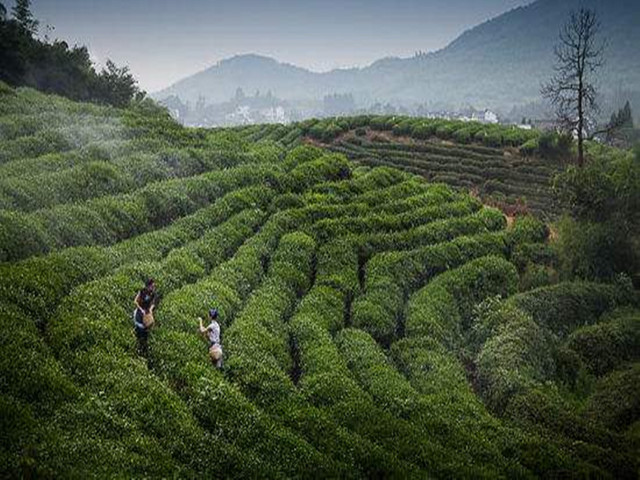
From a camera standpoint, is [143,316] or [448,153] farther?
[448,153]

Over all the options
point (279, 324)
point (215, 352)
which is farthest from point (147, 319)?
point (279, 324)

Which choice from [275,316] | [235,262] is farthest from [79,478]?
[235,262]

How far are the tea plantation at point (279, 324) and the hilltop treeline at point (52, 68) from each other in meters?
21.7

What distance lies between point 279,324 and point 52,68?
64346 mm

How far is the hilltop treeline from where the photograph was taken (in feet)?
230

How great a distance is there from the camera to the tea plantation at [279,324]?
19.2m

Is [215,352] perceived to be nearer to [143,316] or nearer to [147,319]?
[147,319]

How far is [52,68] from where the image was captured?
79938 millimetres

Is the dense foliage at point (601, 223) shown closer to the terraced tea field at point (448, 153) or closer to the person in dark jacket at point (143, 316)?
the terraced tea field at point (448, 153)

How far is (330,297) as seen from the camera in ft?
111

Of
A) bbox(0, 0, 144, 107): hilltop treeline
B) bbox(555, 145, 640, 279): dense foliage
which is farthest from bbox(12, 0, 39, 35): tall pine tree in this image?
bbox(555, 145, 640, 279): dense foliage

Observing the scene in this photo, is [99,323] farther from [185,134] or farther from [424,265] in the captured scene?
[185,134]

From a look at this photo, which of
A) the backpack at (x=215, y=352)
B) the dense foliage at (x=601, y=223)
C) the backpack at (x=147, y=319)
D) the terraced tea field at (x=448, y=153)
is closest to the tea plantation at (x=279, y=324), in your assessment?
the backpack at (x=215, y=352)

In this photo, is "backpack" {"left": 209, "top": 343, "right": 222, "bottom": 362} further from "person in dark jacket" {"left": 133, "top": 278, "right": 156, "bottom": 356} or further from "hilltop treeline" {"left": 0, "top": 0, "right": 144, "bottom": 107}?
"hilltop treeline" {"left": 0, "top": 0, "right": 144, "bottom": 107}
